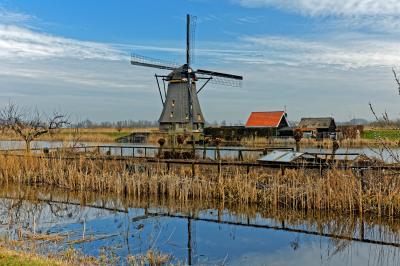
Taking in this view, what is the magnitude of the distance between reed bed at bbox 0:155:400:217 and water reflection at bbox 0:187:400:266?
355mm

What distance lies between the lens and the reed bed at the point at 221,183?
411 inches

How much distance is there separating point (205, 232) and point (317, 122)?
125 feet

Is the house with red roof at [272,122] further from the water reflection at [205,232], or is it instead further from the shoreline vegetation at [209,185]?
the water reflection at [205,232]

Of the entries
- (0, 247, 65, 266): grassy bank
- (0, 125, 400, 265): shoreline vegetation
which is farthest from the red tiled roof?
(0, 247, 65, 266): grassy bank

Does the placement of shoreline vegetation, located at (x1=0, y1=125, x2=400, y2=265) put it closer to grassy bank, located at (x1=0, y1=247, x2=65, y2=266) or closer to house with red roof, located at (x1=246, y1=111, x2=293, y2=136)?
grassy bank, located at (x1=0, y1=247, x2=65, y2=266)

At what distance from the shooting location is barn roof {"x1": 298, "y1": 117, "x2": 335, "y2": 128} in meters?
44.4

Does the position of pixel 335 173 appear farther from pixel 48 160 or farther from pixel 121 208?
pixel 48 160

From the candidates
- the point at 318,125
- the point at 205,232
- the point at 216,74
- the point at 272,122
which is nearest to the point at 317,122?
A: the point at 318,125

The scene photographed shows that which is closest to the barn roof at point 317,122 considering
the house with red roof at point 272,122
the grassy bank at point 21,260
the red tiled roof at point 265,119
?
the house with red roof at point 272,122

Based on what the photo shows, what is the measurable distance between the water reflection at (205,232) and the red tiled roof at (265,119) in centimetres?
3254

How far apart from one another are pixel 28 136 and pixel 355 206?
1362 cm

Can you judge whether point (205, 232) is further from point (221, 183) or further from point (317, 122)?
point (317, 122)

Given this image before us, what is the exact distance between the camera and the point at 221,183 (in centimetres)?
1213

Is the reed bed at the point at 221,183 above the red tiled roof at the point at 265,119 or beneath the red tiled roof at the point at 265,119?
beneath
